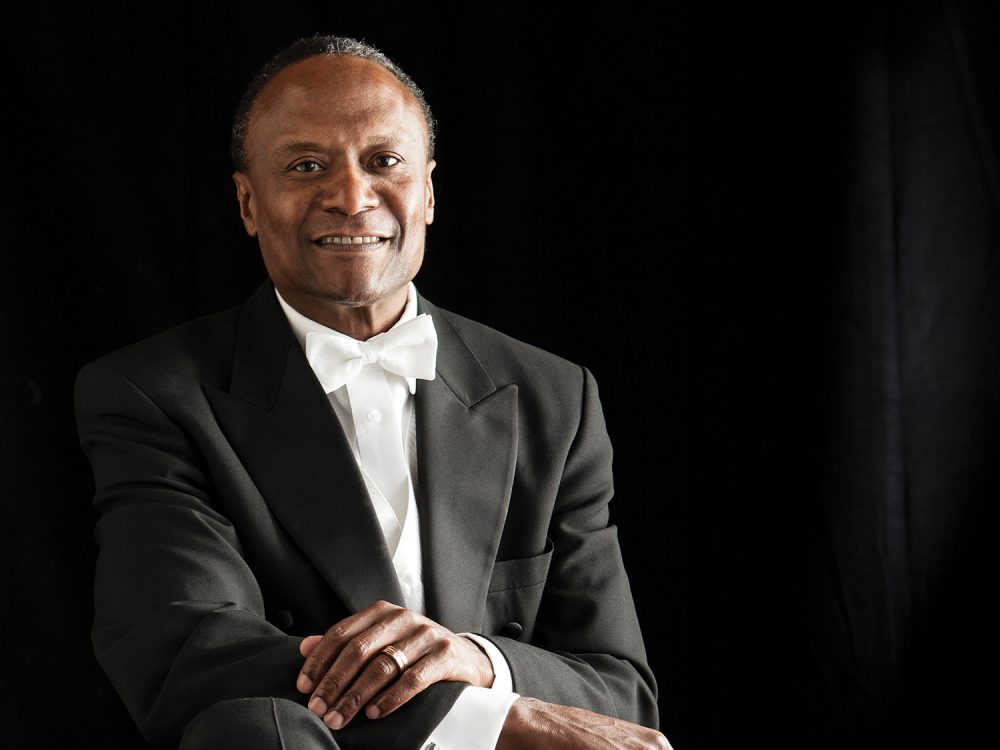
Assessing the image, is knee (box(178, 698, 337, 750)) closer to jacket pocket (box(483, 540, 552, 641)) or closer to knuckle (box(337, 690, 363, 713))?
knuckle (box(337, 690, 363, 713))

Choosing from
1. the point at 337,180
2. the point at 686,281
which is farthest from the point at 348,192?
the point at 686,281

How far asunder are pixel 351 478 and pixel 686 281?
1217mm

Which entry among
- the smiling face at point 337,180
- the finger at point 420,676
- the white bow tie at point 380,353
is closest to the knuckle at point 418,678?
the finger at point 420,676

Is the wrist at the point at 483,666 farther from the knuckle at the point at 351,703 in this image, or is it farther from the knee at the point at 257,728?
the knee at the point at 257,728

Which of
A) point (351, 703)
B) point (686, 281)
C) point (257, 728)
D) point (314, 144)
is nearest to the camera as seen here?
point (257, 728)

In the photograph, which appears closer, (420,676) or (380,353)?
(420,676)

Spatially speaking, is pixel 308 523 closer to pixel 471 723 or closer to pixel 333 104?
pixel 471 723

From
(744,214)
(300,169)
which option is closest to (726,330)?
(744,214)

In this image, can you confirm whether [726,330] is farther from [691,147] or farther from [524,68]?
[524,68]

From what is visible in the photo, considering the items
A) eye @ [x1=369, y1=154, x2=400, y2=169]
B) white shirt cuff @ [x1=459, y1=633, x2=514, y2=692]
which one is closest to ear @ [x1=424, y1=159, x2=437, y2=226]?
eye @ [x1=369, y1=154, x2=400, y2=169]

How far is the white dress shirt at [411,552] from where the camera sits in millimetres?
2002

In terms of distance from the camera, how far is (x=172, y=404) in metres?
2.29

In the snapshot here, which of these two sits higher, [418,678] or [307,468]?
[307,468]

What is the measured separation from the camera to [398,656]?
6.48 ft
